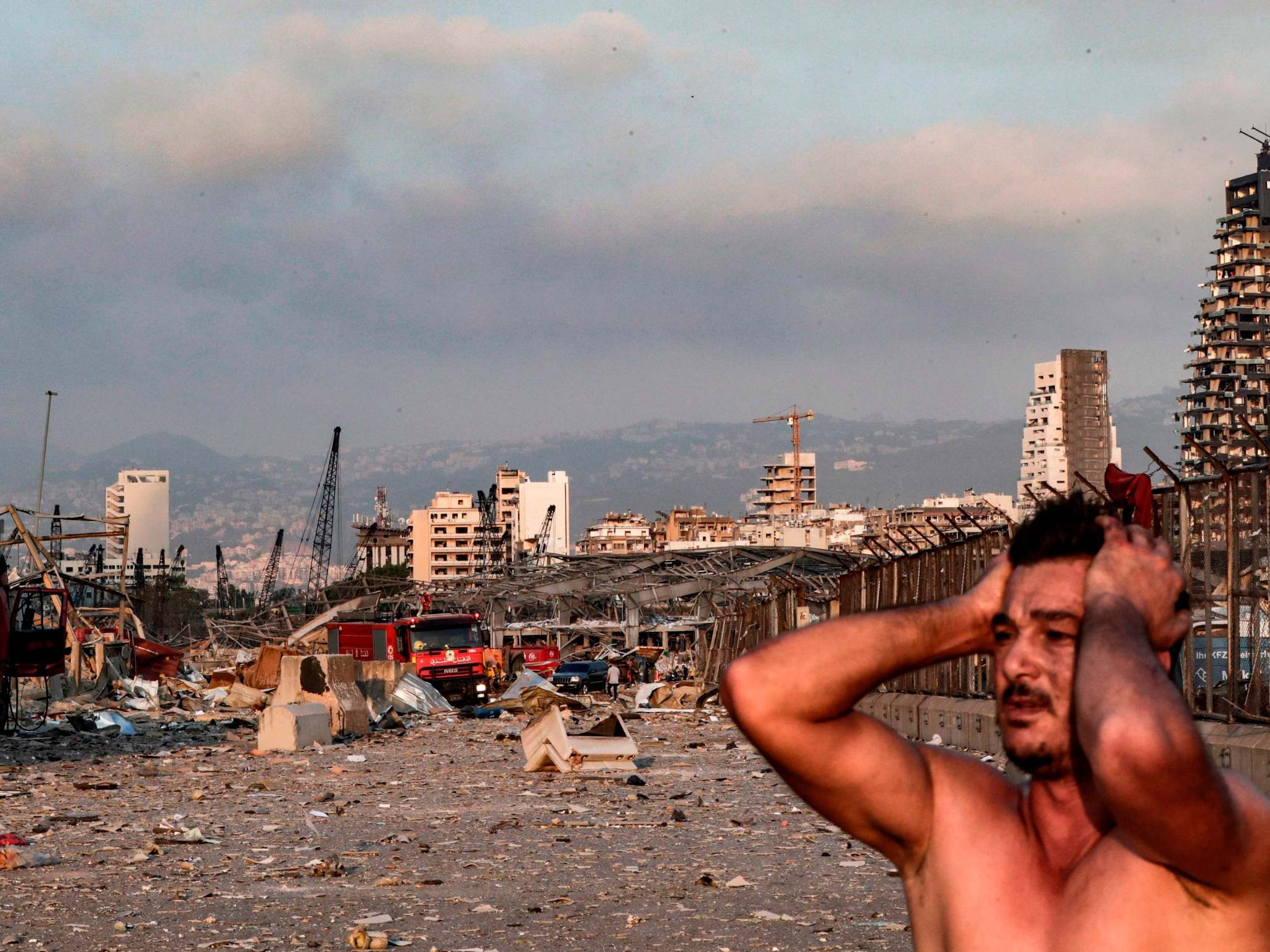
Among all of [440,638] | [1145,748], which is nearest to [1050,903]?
[1145,748]

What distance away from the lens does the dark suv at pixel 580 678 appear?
163ft

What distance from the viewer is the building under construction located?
177 metres

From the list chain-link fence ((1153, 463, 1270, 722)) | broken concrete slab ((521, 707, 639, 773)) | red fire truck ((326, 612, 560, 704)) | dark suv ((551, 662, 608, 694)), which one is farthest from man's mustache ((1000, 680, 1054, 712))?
dark suv ((551, 662, 608, 694))

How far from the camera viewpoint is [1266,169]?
179 meters

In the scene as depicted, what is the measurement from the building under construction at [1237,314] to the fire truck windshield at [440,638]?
5798 inches

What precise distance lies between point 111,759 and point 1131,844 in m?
23.0

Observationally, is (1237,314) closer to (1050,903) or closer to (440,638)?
(440,638)

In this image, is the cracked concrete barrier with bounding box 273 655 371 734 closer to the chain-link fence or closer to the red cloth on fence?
the chain-link fence

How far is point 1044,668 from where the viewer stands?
87.7 inches

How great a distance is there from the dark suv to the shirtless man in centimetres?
4708

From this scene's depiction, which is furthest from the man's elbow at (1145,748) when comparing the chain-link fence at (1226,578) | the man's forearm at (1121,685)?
the chain-link fence at (1226,578)

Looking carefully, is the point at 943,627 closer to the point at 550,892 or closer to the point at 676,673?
Answer: the point at 550,892

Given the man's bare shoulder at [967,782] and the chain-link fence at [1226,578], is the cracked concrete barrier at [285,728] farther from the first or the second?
the man's bare shoulder at [967,782]

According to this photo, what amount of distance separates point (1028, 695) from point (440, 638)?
42277mm
